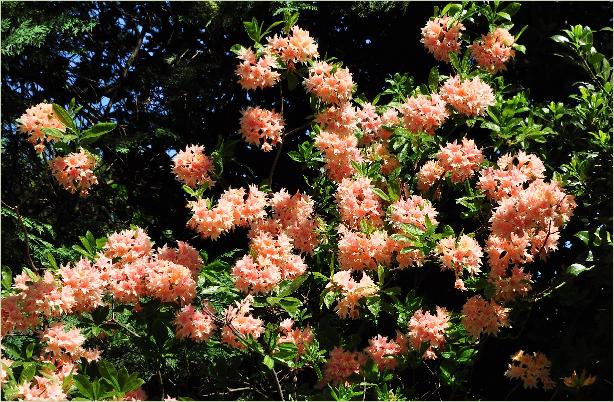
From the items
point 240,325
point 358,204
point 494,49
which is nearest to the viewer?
point 240,325

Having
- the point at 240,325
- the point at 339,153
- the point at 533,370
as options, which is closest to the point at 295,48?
the point at 339,153

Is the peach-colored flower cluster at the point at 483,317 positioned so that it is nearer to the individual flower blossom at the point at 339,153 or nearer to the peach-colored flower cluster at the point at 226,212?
the individual flower blossom at the point at 339,153

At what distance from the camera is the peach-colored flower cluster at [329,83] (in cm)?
247

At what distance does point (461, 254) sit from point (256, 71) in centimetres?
93

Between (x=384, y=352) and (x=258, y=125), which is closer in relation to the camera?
(x=384, y=352)

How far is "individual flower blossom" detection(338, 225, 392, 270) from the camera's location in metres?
2.23

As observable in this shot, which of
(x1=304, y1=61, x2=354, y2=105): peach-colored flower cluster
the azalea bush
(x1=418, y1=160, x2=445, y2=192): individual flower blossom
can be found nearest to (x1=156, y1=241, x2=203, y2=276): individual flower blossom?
the azalea bush

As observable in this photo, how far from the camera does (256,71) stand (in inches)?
96.9

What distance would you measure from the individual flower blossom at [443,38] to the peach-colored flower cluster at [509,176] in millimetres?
512

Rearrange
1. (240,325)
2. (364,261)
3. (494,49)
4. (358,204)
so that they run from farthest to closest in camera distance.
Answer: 1. (494,49)
2. (358,204)
3. (364,261)
4. (240,325)

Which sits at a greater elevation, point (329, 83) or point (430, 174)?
point (329, 83)

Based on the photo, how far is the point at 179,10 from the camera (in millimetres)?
3248

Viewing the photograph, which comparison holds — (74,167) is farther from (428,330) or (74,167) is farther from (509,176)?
(509,176)

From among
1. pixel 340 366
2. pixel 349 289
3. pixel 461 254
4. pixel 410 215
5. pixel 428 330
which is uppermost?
pixel 410 215
